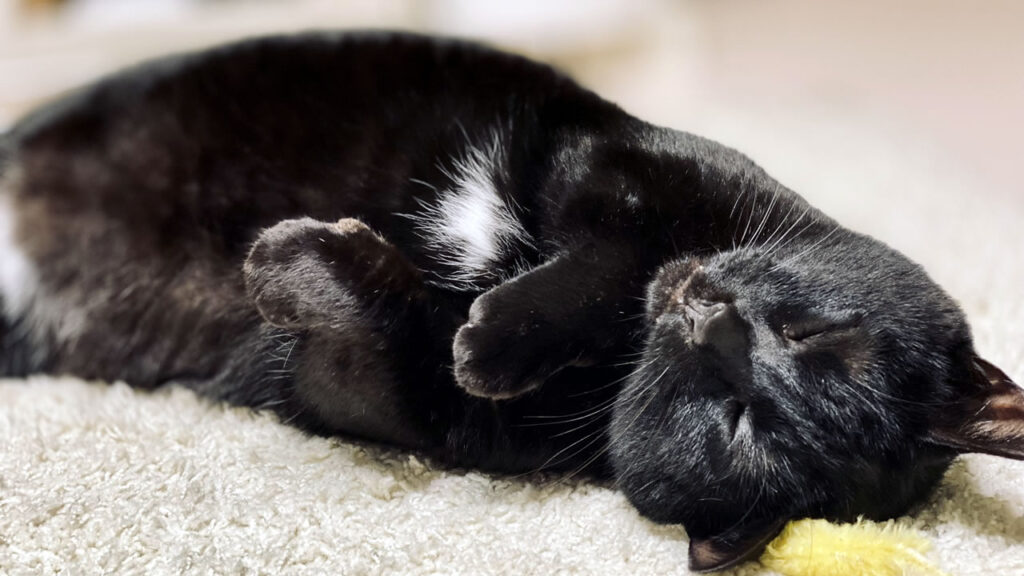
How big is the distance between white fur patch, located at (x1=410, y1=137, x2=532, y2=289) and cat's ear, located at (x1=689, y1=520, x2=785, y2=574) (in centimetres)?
37

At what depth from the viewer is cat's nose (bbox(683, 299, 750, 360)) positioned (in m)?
0.84

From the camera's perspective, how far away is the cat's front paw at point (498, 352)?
2.88ft

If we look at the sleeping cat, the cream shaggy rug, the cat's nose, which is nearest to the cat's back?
the sleeping cat

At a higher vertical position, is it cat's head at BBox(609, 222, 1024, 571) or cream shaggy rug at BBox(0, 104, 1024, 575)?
cat's head at BBox(609, 222, 1024, 571)

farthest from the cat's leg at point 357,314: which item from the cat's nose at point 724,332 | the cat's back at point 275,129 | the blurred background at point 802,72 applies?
the blurred background at point 802,72

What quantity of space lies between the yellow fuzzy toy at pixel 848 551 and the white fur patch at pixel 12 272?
98 centimetres

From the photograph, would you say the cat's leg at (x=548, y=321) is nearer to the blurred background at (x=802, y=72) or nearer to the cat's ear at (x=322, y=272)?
the cat's ear at (x=322, y=272)

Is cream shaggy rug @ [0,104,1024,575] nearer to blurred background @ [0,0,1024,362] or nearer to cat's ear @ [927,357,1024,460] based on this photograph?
cat's ear @ [927,357,1024,460]

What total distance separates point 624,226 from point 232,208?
0.50 m

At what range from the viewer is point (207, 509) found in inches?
34.2

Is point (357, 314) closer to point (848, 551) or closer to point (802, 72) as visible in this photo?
point (848, 551)

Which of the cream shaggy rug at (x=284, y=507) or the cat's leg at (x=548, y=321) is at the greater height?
Answer: the cat's leg at (x=548, y=321)

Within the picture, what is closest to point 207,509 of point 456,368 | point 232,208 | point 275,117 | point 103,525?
point 103,525

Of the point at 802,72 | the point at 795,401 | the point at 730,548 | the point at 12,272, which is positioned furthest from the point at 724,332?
the point at 802,72
